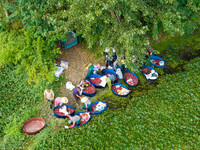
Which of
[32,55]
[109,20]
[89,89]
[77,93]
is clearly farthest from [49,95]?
[109,20]

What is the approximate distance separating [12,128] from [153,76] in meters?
8.77

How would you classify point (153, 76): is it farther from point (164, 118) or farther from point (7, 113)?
point (7, 113)

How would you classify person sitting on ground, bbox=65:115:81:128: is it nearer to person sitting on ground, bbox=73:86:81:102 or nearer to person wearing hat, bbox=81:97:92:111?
person wearing hat, bbox=81:97:92:111

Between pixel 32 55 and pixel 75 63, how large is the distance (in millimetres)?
2892

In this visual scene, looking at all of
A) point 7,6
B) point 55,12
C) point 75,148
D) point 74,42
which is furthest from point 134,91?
point 7,6

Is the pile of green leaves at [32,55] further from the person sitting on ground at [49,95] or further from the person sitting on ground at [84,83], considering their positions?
the person sitting on ground at [84,83]

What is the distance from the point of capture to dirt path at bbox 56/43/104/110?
11148 millimetres

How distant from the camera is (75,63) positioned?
41.3 ft

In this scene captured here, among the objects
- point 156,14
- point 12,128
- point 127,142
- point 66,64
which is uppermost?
point 156,14

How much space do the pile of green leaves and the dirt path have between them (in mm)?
1172

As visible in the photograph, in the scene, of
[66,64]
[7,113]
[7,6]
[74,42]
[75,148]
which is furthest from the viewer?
[74,42]

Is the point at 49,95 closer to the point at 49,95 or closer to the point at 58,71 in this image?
the point at 49,95

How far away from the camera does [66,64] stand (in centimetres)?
1231

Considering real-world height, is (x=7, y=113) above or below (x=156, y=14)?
below
